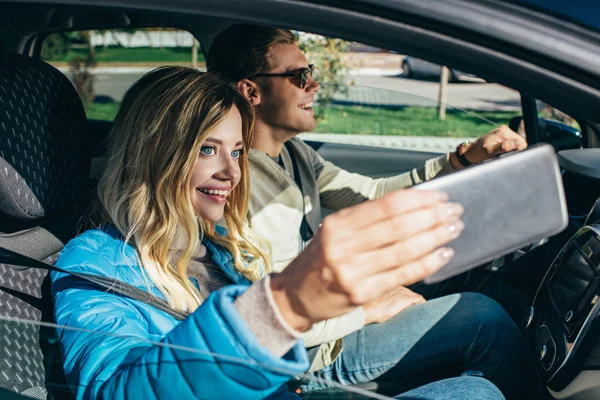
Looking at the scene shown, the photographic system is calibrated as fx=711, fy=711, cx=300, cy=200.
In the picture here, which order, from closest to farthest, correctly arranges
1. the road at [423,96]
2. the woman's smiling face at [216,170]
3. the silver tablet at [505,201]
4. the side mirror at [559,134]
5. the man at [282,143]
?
the silver tablet at [505,201] < the woman's smiling face at [216,170] < the man at [282,143] < the side mirror at [559,134] < the road at [423,96]

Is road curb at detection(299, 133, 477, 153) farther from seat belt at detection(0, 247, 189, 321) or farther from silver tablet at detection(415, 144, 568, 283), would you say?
silver tablet at detection(415, 144, 568, 283)

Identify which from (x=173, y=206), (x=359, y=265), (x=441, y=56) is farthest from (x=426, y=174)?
(x=359, y=265)

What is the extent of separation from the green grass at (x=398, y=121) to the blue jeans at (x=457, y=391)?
1554 millimetres

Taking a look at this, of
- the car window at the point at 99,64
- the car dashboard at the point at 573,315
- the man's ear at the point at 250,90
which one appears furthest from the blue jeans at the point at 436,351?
the car window at the point at 99,64

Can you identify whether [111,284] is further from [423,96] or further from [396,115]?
[423,96]

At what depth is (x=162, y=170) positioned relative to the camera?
1.61 metres

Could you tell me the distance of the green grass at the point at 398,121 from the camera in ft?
9.87

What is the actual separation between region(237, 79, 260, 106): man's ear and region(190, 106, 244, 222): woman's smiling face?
64 cm

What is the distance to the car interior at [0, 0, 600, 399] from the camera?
37.3 inches

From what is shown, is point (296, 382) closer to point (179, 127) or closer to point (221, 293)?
point (221, 293)

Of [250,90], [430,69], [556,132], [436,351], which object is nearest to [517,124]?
[556,132]

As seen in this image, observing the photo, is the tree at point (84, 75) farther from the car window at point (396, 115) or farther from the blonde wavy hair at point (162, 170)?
the blonde wavy hair at point (162, 170)

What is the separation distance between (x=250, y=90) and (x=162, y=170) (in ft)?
2.79

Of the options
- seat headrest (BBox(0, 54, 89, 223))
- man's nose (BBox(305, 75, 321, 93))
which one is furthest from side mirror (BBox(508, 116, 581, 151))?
seat headrest (BBox(0, 54, 89, 223))
